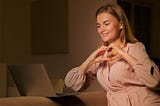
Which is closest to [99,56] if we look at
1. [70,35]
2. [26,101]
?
[26,101]

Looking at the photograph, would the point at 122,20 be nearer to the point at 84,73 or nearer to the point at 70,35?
the point at 84,73

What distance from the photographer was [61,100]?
1279 millimetres

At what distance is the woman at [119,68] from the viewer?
1179mm

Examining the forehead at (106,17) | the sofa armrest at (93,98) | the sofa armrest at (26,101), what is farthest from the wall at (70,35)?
the sofa armrest at (26,101)

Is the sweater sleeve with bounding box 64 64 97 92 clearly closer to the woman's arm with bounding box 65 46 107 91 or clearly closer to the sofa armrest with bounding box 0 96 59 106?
the woman's arm with bounding box 65 46 107 91

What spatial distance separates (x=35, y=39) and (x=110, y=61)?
376cm

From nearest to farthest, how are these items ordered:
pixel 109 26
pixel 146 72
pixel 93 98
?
pixel 146 72 < pixel 109 26 < pixel 93 98

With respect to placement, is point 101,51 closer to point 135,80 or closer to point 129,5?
point 135,80

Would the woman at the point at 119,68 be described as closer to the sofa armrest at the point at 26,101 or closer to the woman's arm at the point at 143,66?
the woman's arm at the point at 143,66

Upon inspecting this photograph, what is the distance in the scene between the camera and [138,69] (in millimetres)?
1159

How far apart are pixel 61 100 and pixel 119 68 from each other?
261 millimetres

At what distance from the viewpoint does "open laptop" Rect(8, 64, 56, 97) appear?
126cm

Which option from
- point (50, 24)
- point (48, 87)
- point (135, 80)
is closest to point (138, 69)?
point (135, 80)

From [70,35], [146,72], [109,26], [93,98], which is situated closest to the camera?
[146,72]
